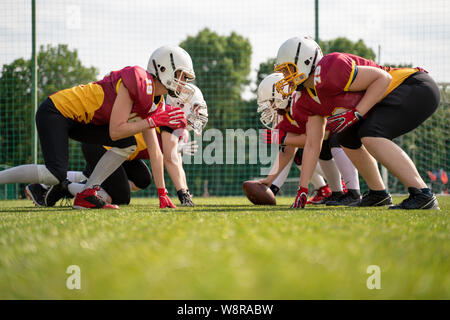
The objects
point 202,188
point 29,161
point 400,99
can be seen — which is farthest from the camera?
point 202,188

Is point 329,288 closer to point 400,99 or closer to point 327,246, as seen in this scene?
point 327,246

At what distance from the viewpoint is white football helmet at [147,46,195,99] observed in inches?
135

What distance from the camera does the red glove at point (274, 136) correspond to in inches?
171

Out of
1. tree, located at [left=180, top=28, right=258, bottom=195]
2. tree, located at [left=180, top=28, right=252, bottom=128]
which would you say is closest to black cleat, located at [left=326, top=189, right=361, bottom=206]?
tree, located at [left=180, top=28, right=258, bottom=195]

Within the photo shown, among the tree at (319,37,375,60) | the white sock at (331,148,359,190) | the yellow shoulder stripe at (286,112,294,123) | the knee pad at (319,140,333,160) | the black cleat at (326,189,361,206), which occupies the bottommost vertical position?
the black cleat at (326,189,361,206)

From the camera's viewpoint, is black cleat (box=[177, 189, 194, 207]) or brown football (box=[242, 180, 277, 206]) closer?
black cleat (box=[177, 189, 194, 207])

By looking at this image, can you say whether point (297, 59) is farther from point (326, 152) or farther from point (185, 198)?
point (185, 198)

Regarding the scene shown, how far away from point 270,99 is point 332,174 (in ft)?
3.33

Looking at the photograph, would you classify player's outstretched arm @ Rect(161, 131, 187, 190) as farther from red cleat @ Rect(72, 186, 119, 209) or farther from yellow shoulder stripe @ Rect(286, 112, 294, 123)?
yellow shoulder stripe @ Rect(286, 112, 294, 123)

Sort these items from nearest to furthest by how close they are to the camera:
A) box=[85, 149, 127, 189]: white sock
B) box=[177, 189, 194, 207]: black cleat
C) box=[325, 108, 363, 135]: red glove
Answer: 1. box=[325, 108, 363, 135]: red glove
2. box=[85, 149, 127, 189]: white sock
3. box=[177, 189, 194, 207]: black cleat

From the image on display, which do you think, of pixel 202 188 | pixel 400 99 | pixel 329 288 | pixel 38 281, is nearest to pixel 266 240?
pixel 329 288

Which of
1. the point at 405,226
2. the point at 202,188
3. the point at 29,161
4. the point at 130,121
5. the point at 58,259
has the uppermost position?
the point at 130,121
